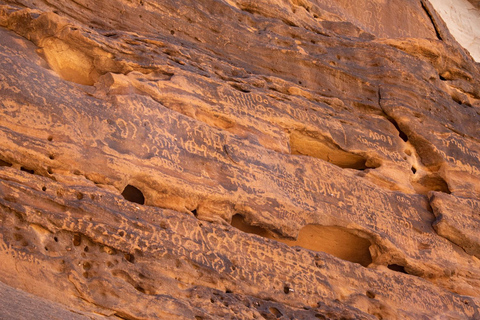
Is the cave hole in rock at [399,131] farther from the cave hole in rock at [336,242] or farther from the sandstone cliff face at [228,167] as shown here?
the cave hole in rock at [336,242]

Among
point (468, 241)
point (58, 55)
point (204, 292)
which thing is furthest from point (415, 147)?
point (58, 55)

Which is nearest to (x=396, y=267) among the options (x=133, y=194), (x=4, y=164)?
(x=133, y=194)

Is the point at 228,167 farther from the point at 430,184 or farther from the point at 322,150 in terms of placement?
the point at 430,184

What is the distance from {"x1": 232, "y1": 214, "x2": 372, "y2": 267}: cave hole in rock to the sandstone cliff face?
0.02m

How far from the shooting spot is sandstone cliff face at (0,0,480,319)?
441 centimetres

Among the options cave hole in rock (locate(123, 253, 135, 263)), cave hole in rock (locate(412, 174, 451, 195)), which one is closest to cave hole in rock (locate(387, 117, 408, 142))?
cave hole in rock (locate(412, 174, 451, 195))

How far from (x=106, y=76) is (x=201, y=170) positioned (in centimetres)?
131

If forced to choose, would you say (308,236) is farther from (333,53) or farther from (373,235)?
(333,53)

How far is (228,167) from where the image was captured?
18.0 feet

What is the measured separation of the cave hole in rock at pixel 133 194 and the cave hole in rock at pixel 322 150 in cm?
203

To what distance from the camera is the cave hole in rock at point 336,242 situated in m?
6.08

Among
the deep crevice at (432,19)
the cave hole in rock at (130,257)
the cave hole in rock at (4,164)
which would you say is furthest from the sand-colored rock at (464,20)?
the cave hole in rock at (4,164)

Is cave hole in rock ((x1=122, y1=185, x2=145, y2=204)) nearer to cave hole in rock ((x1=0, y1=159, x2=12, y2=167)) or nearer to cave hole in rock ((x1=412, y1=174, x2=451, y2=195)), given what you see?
cave hole in rock ((x1=0, y1=159, x2=12, y2=167))

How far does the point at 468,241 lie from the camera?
21.4 ft
